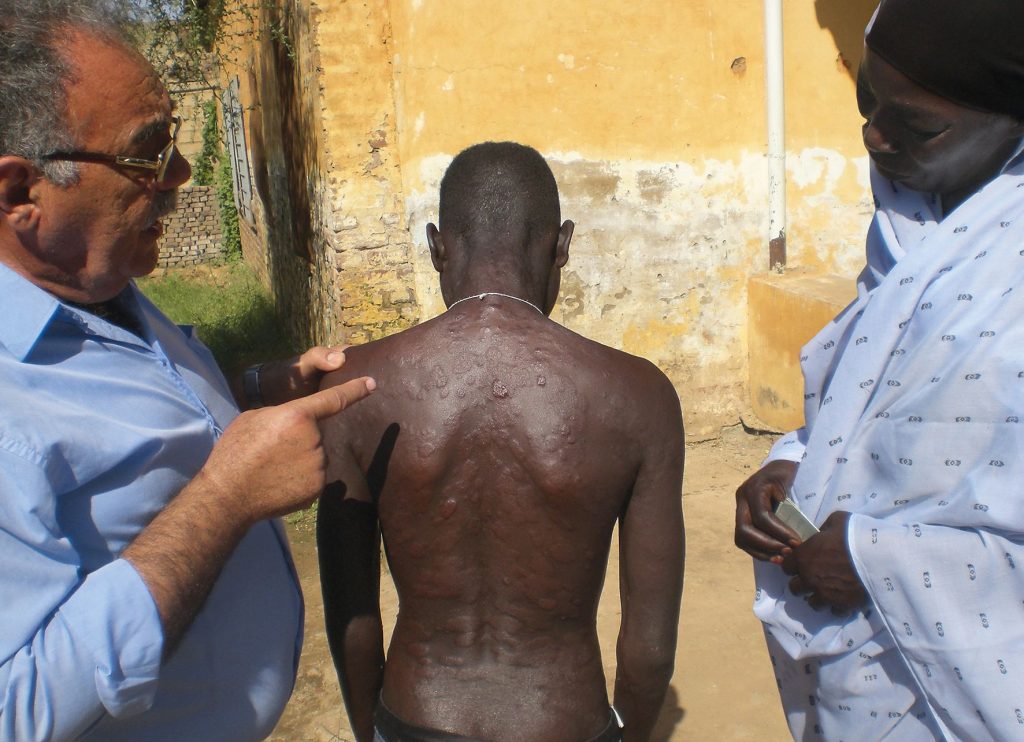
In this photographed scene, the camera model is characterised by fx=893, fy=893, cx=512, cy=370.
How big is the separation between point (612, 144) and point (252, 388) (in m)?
3.53

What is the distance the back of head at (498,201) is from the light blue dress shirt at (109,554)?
2.02 feet

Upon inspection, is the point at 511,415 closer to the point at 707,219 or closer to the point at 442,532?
the point at 442,532

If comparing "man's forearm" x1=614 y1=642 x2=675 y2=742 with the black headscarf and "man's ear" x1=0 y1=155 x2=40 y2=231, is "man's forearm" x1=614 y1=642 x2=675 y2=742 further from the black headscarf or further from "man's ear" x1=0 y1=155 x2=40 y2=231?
"man's ear" x1=0 y1=155 x2=40 y2=231

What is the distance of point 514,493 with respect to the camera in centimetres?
174

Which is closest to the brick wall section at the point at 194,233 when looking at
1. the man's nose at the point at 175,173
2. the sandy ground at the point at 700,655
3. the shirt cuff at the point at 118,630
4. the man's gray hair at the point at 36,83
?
the sandy ground at the point at 700,655

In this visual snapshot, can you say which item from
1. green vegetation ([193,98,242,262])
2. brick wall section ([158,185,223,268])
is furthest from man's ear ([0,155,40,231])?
brick wall section ([158,185,223,268])

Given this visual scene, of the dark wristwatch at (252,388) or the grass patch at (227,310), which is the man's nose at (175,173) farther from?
the grass patch at (227,310)

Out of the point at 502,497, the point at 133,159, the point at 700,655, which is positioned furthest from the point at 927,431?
the point at 700,655

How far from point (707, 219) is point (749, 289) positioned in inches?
20.4

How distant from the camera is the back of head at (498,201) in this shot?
188cm

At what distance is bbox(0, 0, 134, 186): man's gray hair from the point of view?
4.31 ft

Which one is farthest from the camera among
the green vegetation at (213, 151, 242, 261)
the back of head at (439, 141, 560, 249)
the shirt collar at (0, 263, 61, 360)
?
the green vegetation at (213, 151, 242, 261)

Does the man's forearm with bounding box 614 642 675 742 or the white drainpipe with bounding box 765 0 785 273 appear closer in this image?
the man's forearm with bounding box 614 642 675 742

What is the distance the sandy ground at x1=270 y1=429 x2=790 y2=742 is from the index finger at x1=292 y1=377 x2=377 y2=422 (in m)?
2.16
